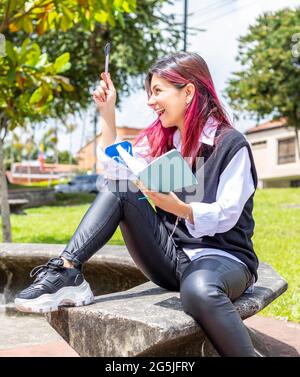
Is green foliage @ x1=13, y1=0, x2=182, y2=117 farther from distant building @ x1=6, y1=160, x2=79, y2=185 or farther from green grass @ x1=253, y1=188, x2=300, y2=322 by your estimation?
distant building @ x1=6, y1=160, x2=79, y2=185

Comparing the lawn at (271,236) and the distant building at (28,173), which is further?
the distant building at (28,173)

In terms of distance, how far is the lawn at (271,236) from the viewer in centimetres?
400

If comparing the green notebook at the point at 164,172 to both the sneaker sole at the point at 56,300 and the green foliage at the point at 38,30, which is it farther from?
the green foliage at the point at 38,30

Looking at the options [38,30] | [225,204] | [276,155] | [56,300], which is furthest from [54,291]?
[276,155]

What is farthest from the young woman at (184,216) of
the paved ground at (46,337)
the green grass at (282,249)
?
the green grass at (282,249)

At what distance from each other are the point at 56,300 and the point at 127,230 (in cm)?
41

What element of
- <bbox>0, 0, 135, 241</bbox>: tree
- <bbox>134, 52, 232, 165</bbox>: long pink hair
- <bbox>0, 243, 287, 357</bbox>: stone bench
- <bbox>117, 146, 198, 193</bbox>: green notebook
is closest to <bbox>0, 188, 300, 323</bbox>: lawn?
<bbox>0, 243, 287, 357</bbox>: stone bench

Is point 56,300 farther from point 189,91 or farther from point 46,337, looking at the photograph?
point 46,337

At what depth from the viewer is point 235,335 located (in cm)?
195

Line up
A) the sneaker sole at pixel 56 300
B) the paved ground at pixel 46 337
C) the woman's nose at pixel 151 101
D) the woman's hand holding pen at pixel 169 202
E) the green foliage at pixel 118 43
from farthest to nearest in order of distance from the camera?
the green foliage at pixel 118 43 → the paved ground at pixel 46 337 → the woman's nose at pixel 151 101 → the sneaker sole at pixel 56 300 → the woman's hand holding pen at pixel 169 202

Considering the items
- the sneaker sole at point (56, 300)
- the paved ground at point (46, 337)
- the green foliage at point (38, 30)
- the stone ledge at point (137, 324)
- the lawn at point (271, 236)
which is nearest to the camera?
the stone ledge at point (137, 324)

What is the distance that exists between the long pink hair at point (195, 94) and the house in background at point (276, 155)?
115ft
